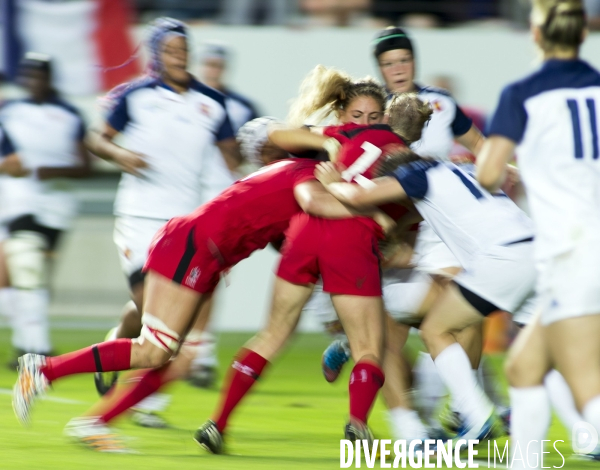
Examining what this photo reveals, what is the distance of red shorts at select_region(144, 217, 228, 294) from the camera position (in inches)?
204

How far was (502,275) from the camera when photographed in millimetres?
4984

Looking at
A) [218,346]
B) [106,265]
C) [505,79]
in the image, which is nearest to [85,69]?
[106,265]

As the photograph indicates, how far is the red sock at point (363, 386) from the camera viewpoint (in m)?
5.04

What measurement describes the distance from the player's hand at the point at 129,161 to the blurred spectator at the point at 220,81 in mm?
2469

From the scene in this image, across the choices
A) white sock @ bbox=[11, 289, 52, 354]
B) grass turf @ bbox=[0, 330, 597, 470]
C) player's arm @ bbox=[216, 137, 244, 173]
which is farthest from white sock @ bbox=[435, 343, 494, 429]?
white sock @ bbox=[11, 289, 52, 354]

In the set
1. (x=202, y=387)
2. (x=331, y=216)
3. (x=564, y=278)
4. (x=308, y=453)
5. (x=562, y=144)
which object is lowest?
(x=202, y=387)

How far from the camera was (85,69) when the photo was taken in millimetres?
12742

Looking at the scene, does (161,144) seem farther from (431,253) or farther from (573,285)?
(573,285)

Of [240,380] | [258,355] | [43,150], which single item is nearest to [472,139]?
[258,355]

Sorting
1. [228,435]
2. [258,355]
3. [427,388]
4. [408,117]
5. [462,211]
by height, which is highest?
[408,117]

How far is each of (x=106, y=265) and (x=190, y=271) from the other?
24.1 ft

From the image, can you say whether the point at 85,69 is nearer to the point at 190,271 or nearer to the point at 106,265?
the point at 106,265

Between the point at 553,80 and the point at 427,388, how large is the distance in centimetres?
247

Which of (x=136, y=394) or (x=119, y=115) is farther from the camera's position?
(x=119, y=115)
